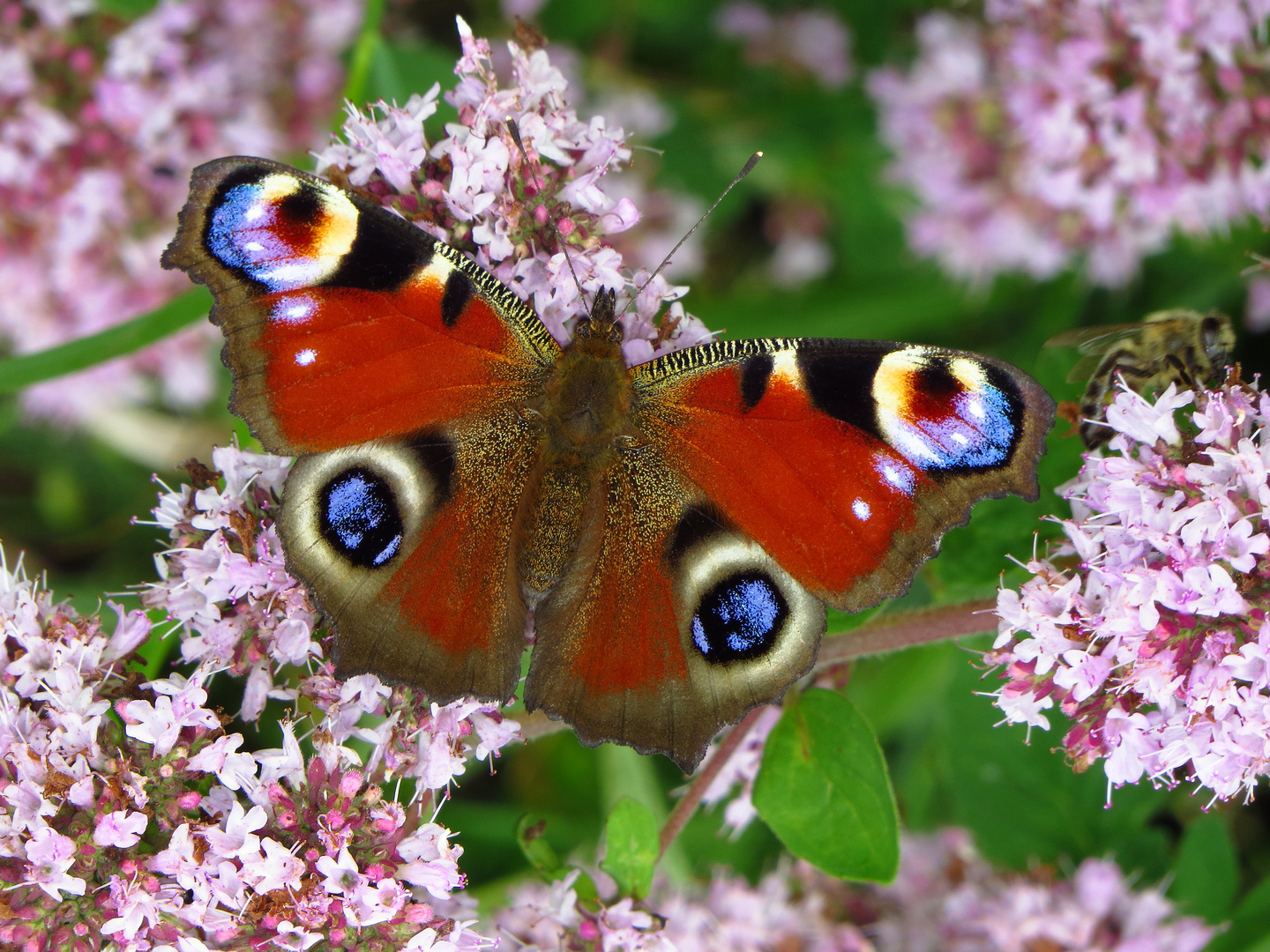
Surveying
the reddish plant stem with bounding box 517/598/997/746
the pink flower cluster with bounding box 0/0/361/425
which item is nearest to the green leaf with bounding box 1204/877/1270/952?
the reddish plant stem with bounding box 517/598/997/746

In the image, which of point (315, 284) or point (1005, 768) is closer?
point (315, 284)

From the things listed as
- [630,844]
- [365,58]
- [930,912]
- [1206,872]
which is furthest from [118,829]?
[1206,872]

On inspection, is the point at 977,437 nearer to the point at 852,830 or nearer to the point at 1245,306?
the point at 852,830

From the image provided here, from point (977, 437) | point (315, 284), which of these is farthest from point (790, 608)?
point (315, 284)

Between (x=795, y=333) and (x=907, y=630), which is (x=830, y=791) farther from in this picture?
(x=795, y=333)

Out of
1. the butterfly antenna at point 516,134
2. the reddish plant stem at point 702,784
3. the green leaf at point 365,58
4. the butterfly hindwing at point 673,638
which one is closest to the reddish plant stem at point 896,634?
the reddish plant stem at point 702,784

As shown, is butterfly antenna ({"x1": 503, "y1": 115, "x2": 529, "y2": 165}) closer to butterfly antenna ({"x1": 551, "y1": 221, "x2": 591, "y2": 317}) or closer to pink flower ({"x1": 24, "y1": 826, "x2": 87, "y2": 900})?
butterfly antenna ({"x1": 551, "y1": 221, "x2": 591, "y2": 317})
